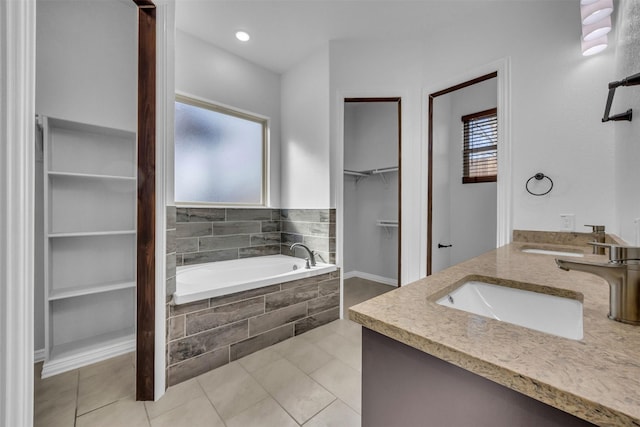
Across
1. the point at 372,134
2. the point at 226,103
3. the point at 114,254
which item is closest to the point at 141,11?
the point at 226,103

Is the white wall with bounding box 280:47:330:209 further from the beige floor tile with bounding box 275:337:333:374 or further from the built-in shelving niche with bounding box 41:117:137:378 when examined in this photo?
the built-in shelving niche with bounding box 41:117:137:378

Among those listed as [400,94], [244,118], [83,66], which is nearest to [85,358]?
A: [83,66]

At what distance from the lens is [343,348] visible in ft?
7.07

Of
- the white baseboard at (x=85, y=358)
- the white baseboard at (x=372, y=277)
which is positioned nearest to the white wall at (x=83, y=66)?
the white baseboard at (x=85, y=358)

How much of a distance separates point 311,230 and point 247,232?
0.77 meters

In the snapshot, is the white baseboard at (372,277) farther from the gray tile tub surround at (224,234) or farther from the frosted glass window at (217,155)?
the frosted glass window at (217,155)

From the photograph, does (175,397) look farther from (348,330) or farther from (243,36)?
(243,36)

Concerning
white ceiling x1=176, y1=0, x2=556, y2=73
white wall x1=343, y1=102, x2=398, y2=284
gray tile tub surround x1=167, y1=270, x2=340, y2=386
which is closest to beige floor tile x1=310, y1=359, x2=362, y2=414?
gray tile tub surround x1=167, y1=270, x2=340, y2=386

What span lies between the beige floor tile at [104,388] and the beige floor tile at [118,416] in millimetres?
54

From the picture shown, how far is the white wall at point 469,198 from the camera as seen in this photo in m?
3.06

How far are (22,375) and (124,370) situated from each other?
5.20ft

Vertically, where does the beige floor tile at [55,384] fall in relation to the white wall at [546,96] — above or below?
below

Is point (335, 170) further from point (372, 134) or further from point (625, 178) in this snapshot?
point (625, 178)

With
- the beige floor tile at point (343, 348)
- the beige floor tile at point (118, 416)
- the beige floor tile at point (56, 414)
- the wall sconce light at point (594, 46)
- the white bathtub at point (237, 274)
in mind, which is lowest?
the beige floor tile at point (118, 416)
